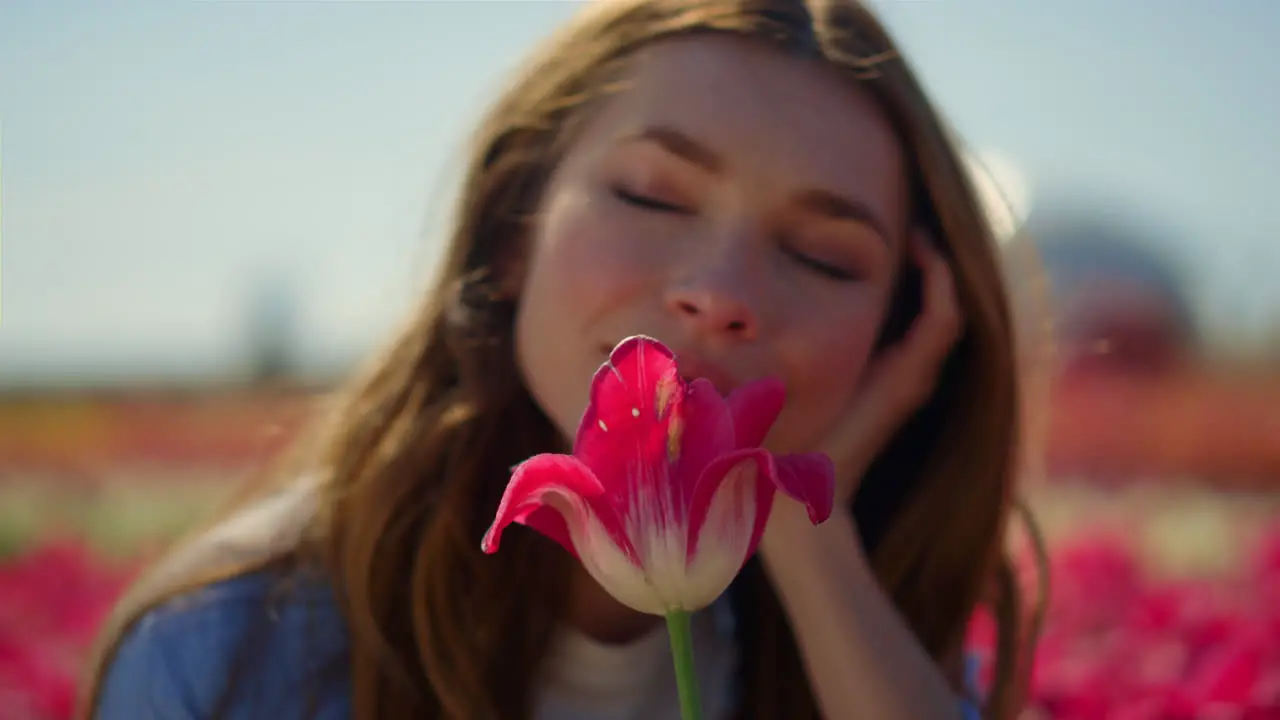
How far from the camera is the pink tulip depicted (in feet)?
2.24

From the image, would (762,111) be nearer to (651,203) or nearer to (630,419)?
(651,203)

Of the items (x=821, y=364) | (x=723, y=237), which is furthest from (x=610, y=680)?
(x=723, y=237)

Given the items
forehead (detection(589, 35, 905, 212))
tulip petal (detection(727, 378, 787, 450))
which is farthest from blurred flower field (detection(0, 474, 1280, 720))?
tulip petal (detection(727, 378, 787, 450))

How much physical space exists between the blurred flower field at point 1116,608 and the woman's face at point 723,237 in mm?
859

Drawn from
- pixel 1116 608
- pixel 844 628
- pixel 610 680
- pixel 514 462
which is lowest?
pixel 1116 608

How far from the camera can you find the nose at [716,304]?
4.00 feet

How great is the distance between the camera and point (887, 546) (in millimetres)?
1917

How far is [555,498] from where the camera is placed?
0.71 meters

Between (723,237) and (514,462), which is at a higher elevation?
(723,237)

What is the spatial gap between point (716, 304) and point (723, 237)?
14cm

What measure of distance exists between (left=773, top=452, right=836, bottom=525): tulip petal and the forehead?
2.42 feet

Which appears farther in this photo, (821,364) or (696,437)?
(821,364)

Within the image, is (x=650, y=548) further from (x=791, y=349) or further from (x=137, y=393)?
(x=137, y=393)

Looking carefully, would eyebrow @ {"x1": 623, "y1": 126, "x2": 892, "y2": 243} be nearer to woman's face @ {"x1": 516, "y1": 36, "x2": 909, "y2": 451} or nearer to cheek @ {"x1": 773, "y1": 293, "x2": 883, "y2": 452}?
woman's face @ {"x1": 516, "y1": 36, "x2": 909, "y2": 451}
